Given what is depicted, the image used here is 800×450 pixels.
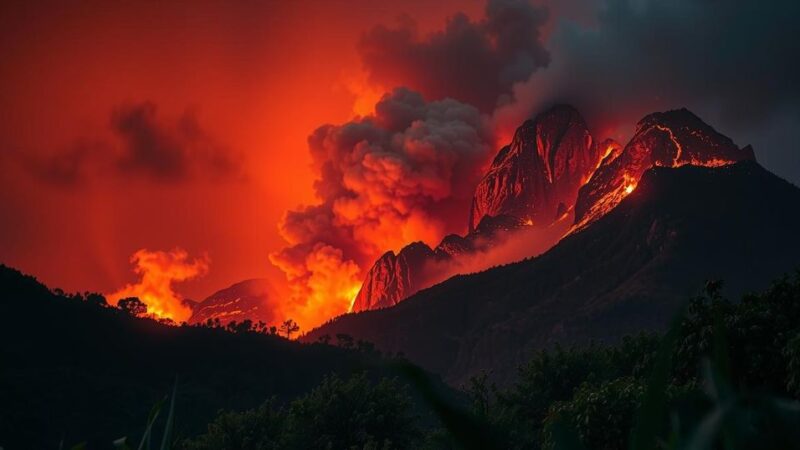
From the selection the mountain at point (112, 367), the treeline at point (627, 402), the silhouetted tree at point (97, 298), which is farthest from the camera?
the silhouetted tree at point (97, 298)

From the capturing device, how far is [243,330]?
17425 cm

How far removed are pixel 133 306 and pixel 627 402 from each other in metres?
175

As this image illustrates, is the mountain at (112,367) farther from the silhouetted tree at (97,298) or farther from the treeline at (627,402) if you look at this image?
the treeline at (627,402)

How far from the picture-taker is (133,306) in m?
185

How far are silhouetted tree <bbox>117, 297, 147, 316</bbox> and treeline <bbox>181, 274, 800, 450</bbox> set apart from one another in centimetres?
14271

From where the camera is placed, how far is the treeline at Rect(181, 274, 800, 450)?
61 centimetres

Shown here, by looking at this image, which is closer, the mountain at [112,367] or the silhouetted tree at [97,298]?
the mountain at [112,367]

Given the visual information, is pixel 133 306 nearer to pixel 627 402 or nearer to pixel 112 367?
pixel 112 367

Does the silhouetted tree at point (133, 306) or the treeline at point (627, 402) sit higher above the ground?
the silhouetted tree at point (133, 306)

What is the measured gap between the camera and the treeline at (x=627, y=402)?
2.00 feet

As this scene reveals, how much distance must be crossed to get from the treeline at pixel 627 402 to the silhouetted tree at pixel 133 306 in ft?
468

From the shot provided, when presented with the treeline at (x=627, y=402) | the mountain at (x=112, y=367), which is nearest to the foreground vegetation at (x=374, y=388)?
the treeline at (x=627, y=402)

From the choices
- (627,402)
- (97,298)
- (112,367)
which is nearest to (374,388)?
(627,402)

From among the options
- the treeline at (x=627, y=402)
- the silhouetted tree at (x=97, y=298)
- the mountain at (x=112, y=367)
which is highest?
the silhouetted tree at (x=97, y=298)
